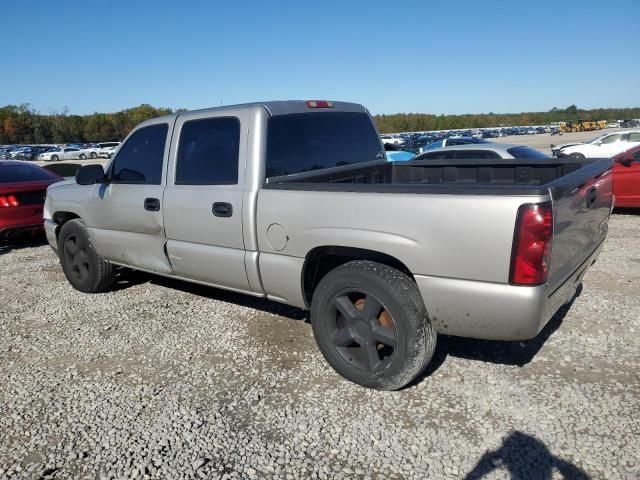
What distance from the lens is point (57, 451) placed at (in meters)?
2.68

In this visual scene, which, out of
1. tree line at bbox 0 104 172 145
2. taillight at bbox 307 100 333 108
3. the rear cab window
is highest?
tree line at bbox 0 104 172 145

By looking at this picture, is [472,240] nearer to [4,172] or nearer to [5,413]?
[5,413]

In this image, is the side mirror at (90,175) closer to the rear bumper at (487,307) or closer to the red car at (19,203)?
the rear bumper at (487,307)

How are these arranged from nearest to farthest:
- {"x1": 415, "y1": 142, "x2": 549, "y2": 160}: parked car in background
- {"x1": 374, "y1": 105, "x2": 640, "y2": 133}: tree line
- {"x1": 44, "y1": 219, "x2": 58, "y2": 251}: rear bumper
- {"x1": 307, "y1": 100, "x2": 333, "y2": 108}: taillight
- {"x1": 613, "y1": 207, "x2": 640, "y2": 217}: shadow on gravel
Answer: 1. {"x1": 307, "y1": 100, "x2": 333, "y2": 108}: taillight
2. {"x1": 44, "y1": 219, "x2": 58, "y2": 251}: rear bumper
3. {"x1": 415, "y1": 142, "x2": 549, "y2": 160}: parked car in background
4. {"x1": 613, "y1": 207, "x2": 640, "y2": 217}: shadow on gravel
5. {"x1": 374, "y1": 105, "x2": 640, "y2": 133}: tree line

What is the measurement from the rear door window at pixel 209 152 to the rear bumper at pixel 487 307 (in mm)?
1717

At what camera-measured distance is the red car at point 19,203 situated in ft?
23.9

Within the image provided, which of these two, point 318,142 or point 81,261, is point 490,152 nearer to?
point 318,142

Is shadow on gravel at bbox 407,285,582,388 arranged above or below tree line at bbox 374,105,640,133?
below

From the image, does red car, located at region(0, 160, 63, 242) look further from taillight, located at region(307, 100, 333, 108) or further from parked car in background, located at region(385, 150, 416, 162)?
parked car in background, located at region(385, 150, 416, 162)

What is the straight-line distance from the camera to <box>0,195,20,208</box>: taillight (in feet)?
23.9

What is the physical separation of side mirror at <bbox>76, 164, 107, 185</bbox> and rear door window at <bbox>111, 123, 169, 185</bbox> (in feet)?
0.36

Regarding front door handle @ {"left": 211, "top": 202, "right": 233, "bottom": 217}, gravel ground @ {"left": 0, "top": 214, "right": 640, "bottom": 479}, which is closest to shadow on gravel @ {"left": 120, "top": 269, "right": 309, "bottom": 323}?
gravel ground @ {"left": 0, "top": 214, "right": 640, "bottom": 479}

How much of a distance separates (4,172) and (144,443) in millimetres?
7134

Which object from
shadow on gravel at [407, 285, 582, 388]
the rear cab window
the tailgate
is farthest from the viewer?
the rear cab window
